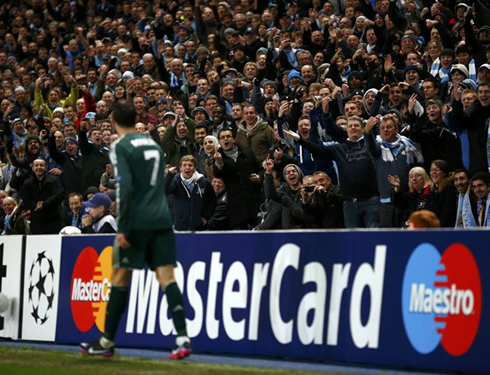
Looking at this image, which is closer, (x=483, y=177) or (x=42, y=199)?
(x=483, y=177)

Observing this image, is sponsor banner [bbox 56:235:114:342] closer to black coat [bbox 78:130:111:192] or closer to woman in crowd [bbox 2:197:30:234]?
black coat [bbox 78:130:111:192]

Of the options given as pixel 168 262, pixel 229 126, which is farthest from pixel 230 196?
pixel 168 262

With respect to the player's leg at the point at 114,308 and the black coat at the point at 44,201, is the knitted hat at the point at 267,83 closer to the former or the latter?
the black coat at the point at 44,201

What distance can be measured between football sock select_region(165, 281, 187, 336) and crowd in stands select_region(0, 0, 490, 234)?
10.6ft

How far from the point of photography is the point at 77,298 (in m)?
12.0

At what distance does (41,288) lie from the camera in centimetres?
1255

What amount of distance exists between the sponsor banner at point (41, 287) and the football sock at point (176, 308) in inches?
137

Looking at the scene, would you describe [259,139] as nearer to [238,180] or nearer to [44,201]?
[238,180]

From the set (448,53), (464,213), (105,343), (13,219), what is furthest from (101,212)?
(13,219)

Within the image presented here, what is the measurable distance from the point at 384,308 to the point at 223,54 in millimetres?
13274

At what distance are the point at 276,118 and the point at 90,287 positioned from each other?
17.2ft

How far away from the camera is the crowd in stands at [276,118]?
13086 millimetres

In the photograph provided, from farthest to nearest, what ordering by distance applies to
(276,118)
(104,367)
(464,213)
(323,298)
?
(276,118) < (464,213) < (323,298) < (104,367)

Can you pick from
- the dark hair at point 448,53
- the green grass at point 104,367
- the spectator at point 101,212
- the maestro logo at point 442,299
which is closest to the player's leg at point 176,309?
the green grass at point 104,367
